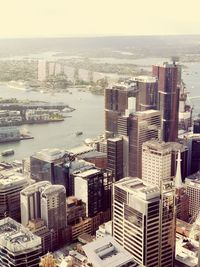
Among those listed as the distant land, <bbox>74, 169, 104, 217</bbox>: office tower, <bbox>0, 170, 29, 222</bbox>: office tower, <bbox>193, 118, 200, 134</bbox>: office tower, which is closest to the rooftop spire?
<bbox>74, 169, 104, 217</bbox>: office tower

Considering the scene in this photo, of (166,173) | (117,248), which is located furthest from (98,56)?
(117,248)

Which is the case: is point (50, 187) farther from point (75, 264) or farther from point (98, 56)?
point (98, 56)

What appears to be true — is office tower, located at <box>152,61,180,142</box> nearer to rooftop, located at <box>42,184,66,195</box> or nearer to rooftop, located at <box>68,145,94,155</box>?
rooftop, located at <box>68,145,94,155</box>

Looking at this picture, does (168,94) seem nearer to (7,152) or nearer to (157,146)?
(157,146)

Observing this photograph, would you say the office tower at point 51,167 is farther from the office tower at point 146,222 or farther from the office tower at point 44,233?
the office tower at point 146,222

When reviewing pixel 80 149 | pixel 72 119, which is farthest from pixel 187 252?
pixel 72 119

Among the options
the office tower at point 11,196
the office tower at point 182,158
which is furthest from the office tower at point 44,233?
the office tower at point 182,158
